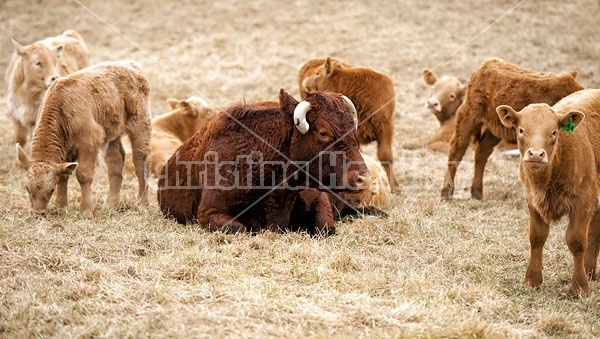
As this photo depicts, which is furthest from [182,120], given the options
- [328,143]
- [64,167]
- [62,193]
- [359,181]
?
[359,181]

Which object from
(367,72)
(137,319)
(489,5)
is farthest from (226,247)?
(489,5)

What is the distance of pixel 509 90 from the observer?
8.92 meters

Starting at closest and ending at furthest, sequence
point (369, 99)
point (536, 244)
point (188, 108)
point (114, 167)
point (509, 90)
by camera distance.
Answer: point (536, 244), point (114, 167), point (509, 90), point (369, 99), point (188, 108)

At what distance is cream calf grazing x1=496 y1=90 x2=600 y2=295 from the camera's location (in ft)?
17.9

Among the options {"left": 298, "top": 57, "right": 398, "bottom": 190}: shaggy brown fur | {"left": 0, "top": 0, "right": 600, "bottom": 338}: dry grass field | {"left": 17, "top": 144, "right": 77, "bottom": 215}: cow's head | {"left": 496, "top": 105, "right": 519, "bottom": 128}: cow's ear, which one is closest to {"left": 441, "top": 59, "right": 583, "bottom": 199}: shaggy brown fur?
{"left": 0, "top": 0, "right": 600, "bottom": 338}: dry grass field

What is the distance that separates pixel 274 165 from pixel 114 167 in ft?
9.20

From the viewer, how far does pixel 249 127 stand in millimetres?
6980

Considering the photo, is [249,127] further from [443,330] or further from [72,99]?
[443,330]

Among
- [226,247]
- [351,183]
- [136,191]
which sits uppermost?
[351,183]

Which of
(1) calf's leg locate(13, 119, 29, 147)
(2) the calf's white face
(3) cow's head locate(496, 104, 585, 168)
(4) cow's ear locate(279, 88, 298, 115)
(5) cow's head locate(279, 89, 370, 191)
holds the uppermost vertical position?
(3) cow's head locate(496, 104, 585, 168)

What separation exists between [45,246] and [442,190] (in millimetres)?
5275

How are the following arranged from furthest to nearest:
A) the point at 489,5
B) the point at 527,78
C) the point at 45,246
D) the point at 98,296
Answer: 1. the point at 489,5
2. the point at 527,78
3. the point at 45,246
4. the point at 98,296

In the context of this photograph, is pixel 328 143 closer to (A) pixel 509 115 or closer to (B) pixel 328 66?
(A) pixel 509 115

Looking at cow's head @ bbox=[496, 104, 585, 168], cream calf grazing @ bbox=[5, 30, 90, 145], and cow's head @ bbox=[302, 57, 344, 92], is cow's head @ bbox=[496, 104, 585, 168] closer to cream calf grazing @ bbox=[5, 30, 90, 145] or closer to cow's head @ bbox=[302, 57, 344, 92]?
cow's head @ bbox=[302, 57, 344, 92]
